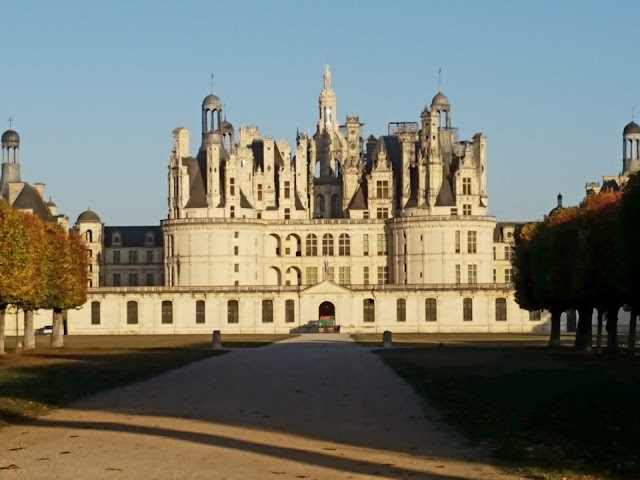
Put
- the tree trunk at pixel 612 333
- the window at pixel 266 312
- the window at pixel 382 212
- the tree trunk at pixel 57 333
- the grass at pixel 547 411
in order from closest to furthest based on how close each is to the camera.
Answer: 1. the grass at pixel 547 411
2. the tree trunk at pixel 612 333
3. the tree trunk at pixel 57 333
4. the window at pixel 266 312
5. the window at pixel 382 212

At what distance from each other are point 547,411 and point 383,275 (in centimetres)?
10056

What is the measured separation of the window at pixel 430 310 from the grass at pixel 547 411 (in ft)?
230

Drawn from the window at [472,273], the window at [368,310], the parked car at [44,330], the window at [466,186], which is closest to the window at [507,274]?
the window at [472,273]

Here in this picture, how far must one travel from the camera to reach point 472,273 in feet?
396

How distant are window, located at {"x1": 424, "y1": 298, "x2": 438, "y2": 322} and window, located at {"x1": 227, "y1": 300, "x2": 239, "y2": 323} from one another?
1560 centimetres

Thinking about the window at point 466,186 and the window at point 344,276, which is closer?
the window at point 466,186

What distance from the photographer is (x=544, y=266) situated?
6725 cm

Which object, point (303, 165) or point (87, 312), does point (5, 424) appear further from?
point (303, 165)

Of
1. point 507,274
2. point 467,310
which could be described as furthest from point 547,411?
point 507,274

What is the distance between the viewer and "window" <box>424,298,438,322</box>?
117312 mm

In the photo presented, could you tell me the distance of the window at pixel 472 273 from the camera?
395ft

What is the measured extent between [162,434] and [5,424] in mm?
3250

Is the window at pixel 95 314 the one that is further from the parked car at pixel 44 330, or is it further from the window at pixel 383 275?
the window at pixel 383 275

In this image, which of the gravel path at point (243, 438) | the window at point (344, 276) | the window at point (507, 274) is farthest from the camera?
the window at point (507, 274)
